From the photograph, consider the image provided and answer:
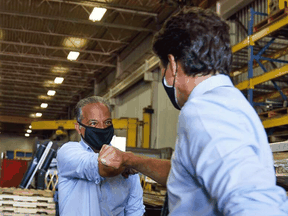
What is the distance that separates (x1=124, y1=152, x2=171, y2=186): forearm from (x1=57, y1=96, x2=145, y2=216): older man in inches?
12.0

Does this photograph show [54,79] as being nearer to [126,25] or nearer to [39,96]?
[39,96]

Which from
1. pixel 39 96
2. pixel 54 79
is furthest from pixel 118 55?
pixel 39 96

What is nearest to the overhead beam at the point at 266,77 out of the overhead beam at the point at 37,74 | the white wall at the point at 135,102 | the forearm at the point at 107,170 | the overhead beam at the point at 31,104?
the forearm at the point at 107,170

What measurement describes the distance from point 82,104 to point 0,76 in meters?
27.0

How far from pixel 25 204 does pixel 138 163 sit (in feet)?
9.50

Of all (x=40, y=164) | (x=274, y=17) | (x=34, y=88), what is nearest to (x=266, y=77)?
(x=274, y=17)

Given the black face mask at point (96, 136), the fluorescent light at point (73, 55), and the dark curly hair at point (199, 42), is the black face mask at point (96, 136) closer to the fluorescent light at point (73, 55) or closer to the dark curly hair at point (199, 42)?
the dark curly hair at point (199, 42)

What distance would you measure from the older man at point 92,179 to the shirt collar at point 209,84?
4.10ft

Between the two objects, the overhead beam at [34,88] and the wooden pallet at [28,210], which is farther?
the overhead beam at [34,88]

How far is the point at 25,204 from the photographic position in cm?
481

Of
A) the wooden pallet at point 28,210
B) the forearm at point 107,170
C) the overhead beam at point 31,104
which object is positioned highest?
the overhead beam at point 31,104

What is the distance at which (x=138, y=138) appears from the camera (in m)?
21.6

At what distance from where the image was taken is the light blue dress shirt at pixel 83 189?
2.92 m

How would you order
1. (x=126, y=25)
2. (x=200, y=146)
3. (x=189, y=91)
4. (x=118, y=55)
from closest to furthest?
(x=200, y=146), (x=189, y=91), (x=126, y=25), (x=118, y=55)
